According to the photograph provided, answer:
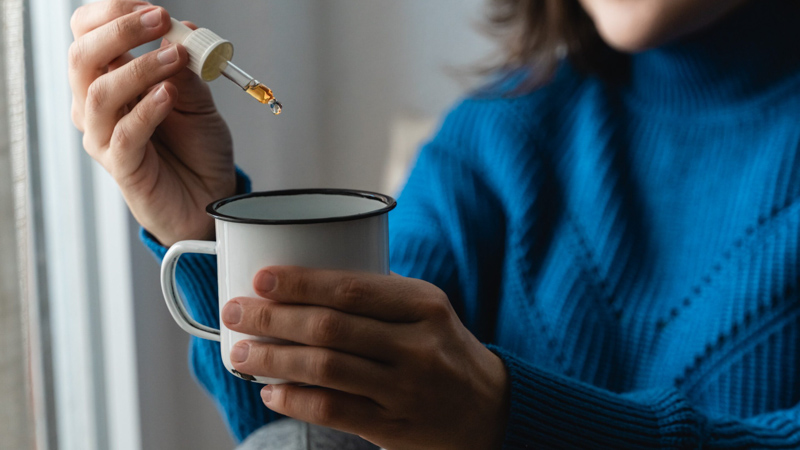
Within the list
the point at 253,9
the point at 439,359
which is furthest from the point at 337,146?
the point at 439,359

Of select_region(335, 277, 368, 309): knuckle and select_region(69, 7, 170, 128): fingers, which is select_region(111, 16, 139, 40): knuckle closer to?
select_region(69, 7, 170, 128): fingers

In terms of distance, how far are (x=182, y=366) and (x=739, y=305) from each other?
0.94 meters

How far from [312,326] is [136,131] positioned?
271mm

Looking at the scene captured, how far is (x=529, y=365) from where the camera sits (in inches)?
23.1

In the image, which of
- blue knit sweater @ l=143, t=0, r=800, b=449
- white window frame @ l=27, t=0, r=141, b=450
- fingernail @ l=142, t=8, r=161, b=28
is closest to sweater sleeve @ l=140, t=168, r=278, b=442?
blue knit sweater @ l=143, t=0, r=800, b=449

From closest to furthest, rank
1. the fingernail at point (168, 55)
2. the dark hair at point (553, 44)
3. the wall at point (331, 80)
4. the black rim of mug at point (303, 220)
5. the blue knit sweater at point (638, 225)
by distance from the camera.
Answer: the black rim of mug at point (303, 220) → the fingernail at point (168, 55) → the blue knit sweater at point (638, 225) → the dark hair at point (553, 44) → the wall at point (331, 80)

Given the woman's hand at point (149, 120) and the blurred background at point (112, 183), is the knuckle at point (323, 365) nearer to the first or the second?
the woman's hand at point (149, 120)

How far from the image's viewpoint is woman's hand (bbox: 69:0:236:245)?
560 millimetres

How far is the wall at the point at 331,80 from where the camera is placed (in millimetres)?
1387

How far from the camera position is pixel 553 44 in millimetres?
1062

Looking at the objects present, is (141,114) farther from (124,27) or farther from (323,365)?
(323,365)

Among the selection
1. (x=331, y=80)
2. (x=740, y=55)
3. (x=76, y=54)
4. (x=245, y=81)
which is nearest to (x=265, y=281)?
(x=245, y=81)

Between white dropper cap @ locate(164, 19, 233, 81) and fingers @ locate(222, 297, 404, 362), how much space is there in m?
0.22

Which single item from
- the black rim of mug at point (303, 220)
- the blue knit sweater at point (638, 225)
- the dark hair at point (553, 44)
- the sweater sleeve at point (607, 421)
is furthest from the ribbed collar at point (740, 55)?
the black rim of mug at point (303, 220)
